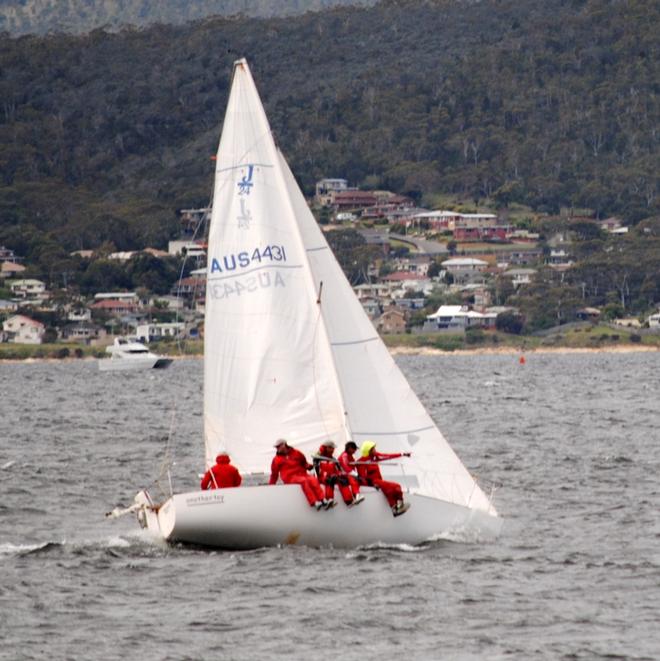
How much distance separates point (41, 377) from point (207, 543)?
96.3 metres

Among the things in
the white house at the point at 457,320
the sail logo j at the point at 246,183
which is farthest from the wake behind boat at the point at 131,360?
the sail logo j at the point at 246,183

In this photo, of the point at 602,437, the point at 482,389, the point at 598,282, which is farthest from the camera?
the point at 598,282

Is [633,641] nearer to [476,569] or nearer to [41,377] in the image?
[476,569]

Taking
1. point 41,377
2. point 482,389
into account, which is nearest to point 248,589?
point 482,389

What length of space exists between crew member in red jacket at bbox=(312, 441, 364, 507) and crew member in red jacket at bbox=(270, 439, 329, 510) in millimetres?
94

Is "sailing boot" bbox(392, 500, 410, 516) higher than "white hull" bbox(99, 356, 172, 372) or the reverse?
the reverse

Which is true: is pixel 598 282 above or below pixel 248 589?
above

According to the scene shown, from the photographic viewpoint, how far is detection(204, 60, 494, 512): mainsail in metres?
23.9

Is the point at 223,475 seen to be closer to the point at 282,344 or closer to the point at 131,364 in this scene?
the point at 282,344

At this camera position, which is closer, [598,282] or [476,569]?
[476,569]

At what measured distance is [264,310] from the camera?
947 inches

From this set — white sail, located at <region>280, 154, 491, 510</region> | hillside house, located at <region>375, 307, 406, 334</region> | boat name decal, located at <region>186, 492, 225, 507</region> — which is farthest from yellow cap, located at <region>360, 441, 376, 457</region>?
hillside house, located at <region>375, 307, 406, 334</region>

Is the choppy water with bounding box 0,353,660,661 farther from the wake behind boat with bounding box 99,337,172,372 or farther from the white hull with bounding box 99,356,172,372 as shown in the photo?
the wake behind boat with bounding box 99,337,172,372

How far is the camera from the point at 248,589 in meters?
21.1
